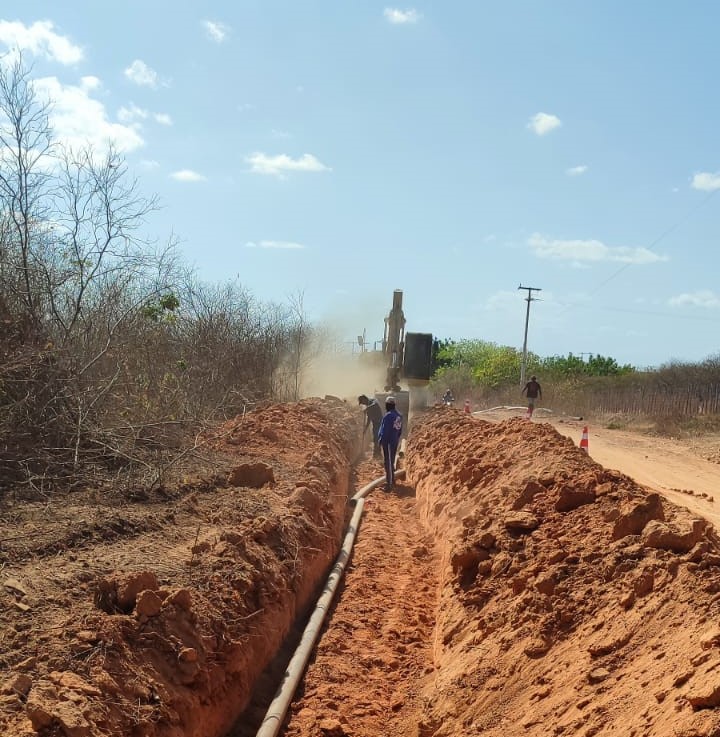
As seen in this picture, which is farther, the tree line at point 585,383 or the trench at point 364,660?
the tree line at point 585,383

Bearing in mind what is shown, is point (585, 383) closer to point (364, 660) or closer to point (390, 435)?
point (390, 435)

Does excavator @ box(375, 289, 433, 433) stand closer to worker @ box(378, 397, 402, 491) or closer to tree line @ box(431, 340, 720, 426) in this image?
tree line @ box(431, 340, 720, 426)

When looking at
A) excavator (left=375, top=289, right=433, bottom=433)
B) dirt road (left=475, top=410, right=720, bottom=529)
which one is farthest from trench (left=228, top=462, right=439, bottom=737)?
excavator (left=375, top=289, right=433, bottom=433)

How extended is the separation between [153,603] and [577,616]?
3020 millimetres

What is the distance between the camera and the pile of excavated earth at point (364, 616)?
423 cm

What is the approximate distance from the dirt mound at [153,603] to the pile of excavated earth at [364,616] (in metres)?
0.02

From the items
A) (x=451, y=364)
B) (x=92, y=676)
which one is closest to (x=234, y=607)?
(x=92, y=676)

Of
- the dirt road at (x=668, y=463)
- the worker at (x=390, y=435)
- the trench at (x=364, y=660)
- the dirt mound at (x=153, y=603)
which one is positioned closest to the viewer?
the dirt mound at (x=153, y=603)

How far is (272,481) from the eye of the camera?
991cm

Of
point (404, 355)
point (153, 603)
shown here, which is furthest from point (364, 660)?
point (404, 355)

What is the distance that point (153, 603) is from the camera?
507 centimetres

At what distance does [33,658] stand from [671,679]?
3514mm

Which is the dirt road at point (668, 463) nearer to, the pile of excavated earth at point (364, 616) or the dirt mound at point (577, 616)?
the dirt mound at point (577, 616)

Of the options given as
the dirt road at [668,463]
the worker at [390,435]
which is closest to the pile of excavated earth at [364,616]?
the dirt road at [668,463]
